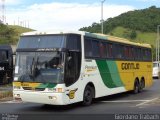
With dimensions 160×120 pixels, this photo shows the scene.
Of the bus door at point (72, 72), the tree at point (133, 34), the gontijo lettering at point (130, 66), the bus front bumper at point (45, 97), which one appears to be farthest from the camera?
the tree at point (133, 34)

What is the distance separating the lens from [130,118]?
29.9ft

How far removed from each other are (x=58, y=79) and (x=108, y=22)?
72.6 meters

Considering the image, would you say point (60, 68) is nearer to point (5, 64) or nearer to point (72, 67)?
point (72, 67)

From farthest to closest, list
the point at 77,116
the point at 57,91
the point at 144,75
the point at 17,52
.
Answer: the point at 144,75, the point at 17,52, the point at 57,91, the point at 77,116

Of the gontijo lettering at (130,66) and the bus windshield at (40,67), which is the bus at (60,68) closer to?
the bus windshield at (40,67)

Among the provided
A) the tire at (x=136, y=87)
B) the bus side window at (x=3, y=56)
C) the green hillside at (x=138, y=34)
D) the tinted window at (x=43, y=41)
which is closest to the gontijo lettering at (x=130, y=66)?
the tire at (x=136, y=87)

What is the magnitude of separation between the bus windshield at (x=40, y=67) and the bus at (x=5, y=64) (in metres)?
14.1

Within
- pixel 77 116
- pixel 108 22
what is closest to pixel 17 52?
pixel 77 116

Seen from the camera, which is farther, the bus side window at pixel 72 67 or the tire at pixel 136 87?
the tire at pixel 136 87

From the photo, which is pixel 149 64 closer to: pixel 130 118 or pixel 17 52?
pixel 17 52

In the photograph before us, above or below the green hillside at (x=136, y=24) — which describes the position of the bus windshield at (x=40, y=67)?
below

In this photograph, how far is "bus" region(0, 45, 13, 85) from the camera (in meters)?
31.5

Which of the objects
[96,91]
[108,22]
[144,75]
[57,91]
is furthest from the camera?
[108,22]

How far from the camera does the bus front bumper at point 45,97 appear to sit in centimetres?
1648
